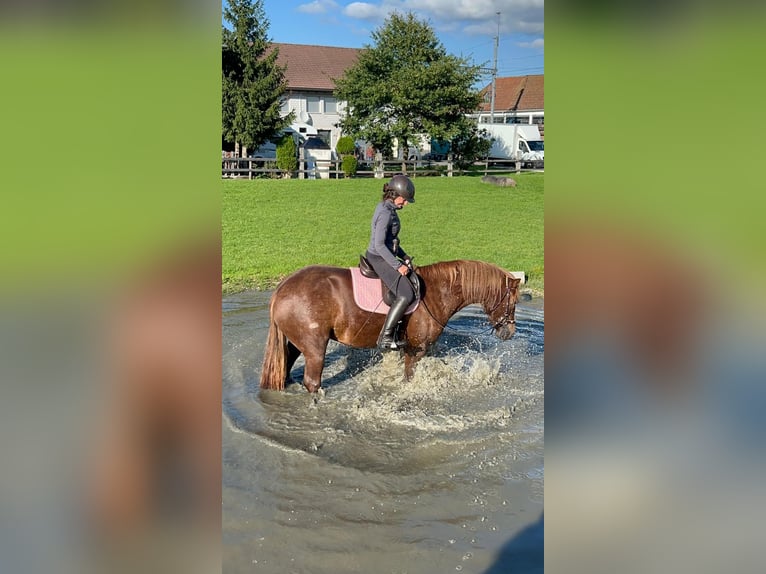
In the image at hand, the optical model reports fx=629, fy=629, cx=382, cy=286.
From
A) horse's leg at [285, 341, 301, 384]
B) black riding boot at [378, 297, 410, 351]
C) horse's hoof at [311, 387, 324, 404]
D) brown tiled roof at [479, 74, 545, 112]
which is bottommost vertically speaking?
horse's hoof at [311, 387, 324, 404]

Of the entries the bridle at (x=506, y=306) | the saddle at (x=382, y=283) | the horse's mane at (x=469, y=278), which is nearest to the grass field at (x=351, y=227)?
the bridle at (x=506, y=306)

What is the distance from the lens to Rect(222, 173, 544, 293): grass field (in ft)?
47.1

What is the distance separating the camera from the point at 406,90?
40875 mm

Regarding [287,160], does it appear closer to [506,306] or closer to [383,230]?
[506,306]

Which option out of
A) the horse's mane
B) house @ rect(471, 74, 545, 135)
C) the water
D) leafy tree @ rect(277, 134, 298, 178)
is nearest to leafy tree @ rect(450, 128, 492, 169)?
leafy tree @ rect(277, 134, 298, 178)

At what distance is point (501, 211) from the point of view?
23.3m

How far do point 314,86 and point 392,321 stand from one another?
175 ft

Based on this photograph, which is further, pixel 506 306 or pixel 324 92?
pixel 324 92

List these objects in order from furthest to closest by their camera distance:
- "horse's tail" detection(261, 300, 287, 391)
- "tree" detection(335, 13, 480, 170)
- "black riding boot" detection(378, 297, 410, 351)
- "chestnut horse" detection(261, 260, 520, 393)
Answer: "tree" detection(335, 13, 480, 170), "horse's tail" detection(261, 300, 287, 391), "chestnut horse" detection(261, 260, 520, 393), "black riding boot" detection(378, 297, 410, 351)

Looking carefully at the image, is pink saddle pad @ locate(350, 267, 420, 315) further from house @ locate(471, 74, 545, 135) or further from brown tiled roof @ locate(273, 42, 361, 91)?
brown tiled roof @ locate(273, 42, 361, 91)

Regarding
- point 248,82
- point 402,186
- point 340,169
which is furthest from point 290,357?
point 248,82
